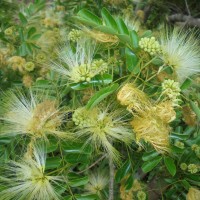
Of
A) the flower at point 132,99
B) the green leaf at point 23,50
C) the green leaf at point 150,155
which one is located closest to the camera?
the flower at point 132,99

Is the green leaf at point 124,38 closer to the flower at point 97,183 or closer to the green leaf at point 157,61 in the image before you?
the green leaf at point 157,61

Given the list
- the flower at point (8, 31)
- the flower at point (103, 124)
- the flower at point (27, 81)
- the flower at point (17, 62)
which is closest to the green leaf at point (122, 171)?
the flower at point (103, 124)

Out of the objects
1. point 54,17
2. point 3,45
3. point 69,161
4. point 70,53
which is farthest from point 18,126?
point 54,17

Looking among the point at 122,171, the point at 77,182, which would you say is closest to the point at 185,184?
the point at 122,171

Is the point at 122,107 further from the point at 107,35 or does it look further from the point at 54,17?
the point at 54,17

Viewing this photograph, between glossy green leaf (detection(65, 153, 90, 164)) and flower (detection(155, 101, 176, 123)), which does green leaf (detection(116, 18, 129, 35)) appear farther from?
glossy green leaf (detection(65, 153, 90, 164))
